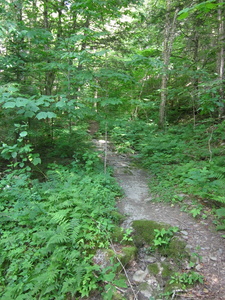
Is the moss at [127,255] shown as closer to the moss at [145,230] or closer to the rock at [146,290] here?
the moss at [145,230]

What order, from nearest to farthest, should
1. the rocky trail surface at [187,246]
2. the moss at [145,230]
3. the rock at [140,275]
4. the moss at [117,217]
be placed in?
the rocky trail surface at [187,246]
the rock at [140,275]
the moss at [145,230]
the moss at [117,217]

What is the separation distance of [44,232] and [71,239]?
0.55 m

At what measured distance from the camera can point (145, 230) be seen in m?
3.98

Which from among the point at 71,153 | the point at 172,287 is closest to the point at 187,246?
the point at 172,287

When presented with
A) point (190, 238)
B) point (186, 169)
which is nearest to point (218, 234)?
point (190, 238)

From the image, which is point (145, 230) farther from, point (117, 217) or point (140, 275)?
point (140, 275)

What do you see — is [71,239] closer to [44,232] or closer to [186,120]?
[44,232]

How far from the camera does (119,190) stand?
5.89 m

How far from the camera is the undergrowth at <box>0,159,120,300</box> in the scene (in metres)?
3.16

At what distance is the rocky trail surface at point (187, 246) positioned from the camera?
9.27 feet

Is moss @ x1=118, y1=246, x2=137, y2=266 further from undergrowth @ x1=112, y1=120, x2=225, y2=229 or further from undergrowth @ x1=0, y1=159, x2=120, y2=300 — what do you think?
undergrowth @ x1=112, y1=120, x2=225, y2=229

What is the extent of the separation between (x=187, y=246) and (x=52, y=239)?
244cm

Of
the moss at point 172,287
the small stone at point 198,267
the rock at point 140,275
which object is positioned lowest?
the rock at point 140,275

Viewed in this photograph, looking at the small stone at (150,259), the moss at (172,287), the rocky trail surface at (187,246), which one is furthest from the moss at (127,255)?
the moss at (172,287)
